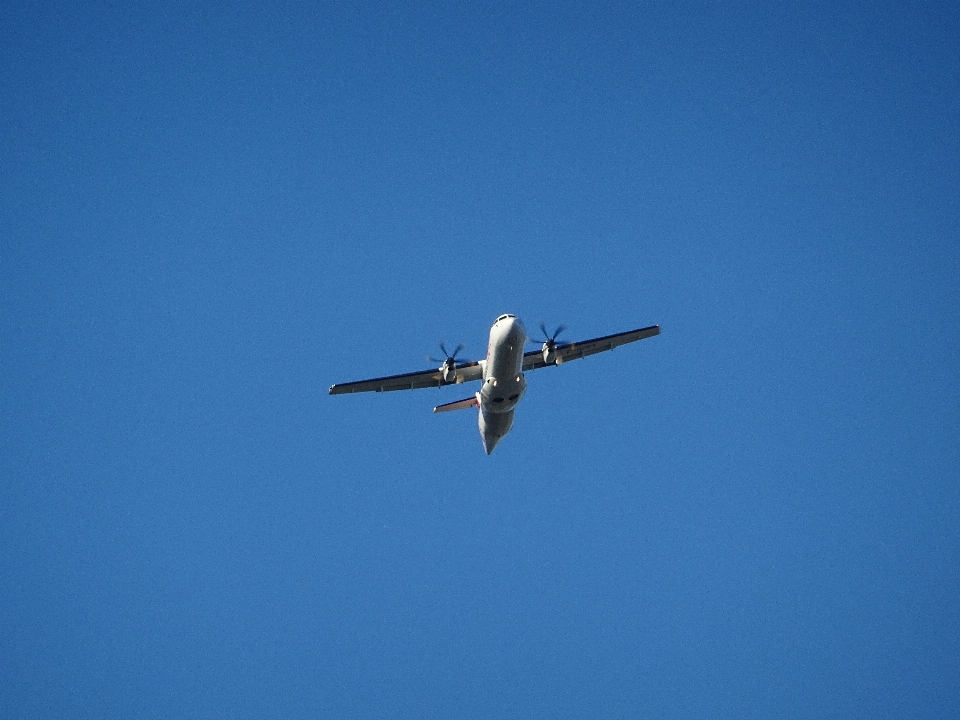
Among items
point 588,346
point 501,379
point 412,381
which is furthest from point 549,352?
point 412,381

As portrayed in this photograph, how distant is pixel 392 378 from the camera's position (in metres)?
41.0

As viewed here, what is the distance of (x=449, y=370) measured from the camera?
40.4 meters

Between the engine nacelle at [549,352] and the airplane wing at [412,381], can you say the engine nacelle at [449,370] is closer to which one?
the airplane wing at [412,381]

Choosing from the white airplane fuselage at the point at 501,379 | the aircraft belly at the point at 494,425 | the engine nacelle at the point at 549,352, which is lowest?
the aircraft belly at the point at 494,425

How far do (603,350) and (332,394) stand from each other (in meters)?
13.8

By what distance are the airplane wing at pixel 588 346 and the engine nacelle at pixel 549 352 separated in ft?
0.72

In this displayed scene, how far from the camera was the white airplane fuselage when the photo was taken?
119 ft

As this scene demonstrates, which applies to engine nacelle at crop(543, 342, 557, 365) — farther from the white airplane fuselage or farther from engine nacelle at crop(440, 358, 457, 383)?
engine nacelle at crop(440, 358, 457, 383)

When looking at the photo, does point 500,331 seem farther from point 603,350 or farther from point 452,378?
point 603,350

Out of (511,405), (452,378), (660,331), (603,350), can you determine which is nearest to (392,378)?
(452,378)

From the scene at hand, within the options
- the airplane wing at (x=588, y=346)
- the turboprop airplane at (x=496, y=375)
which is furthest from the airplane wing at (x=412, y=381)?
the airplane wing at (x=588, y=346)

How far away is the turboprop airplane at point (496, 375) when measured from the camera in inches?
1478

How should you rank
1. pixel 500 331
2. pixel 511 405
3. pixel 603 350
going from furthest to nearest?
pixel 603 350 → pixel 511 405 → pixel 500 331

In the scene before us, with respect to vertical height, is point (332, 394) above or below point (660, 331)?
below
